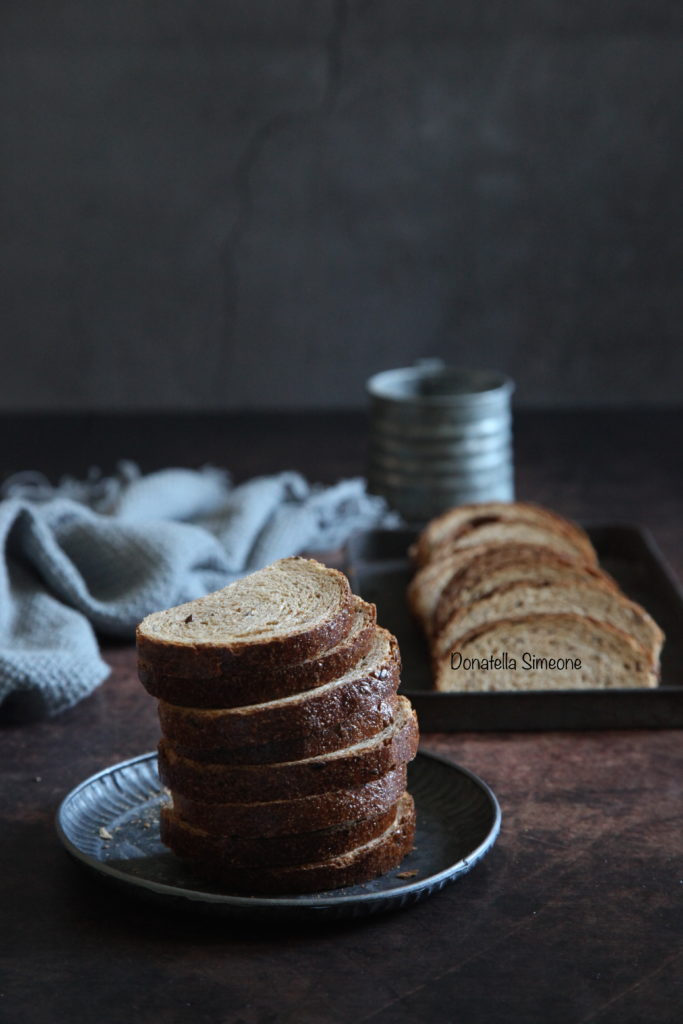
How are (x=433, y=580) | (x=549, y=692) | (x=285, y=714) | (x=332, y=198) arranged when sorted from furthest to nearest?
(x=332, y=198) < (x=433, y=580) < (x=549, y=692) < (x=285, y=714)

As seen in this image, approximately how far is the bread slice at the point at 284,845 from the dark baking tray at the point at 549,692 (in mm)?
377

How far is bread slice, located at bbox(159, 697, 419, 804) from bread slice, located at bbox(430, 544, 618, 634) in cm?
56

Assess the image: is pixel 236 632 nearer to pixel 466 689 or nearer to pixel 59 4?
pixel 466 689

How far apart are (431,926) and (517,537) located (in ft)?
3.36

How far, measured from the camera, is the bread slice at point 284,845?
1229mm

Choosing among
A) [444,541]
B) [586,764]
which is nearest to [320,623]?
[586,764]

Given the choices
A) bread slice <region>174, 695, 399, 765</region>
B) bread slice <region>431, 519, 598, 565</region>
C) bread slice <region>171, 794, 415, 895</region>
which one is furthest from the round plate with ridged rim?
bread slice <region>431, 519, 598, 565</region>

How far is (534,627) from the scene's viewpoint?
172 centimetres

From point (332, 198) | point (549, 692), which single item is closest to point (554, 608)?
point (549, 692)

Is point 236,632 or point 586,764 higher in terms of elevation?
point 236,632

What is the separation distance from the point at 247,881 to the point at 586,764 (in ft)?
1.66

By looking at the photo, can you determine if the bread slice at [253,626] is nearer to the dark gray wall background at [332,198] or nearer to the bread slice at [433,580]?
the bread slice at [433,580]

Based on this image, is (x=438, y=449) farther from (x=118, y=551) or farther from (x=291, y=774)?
(x=291, y=774)

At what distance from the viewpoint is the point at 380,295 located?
13.4ft
